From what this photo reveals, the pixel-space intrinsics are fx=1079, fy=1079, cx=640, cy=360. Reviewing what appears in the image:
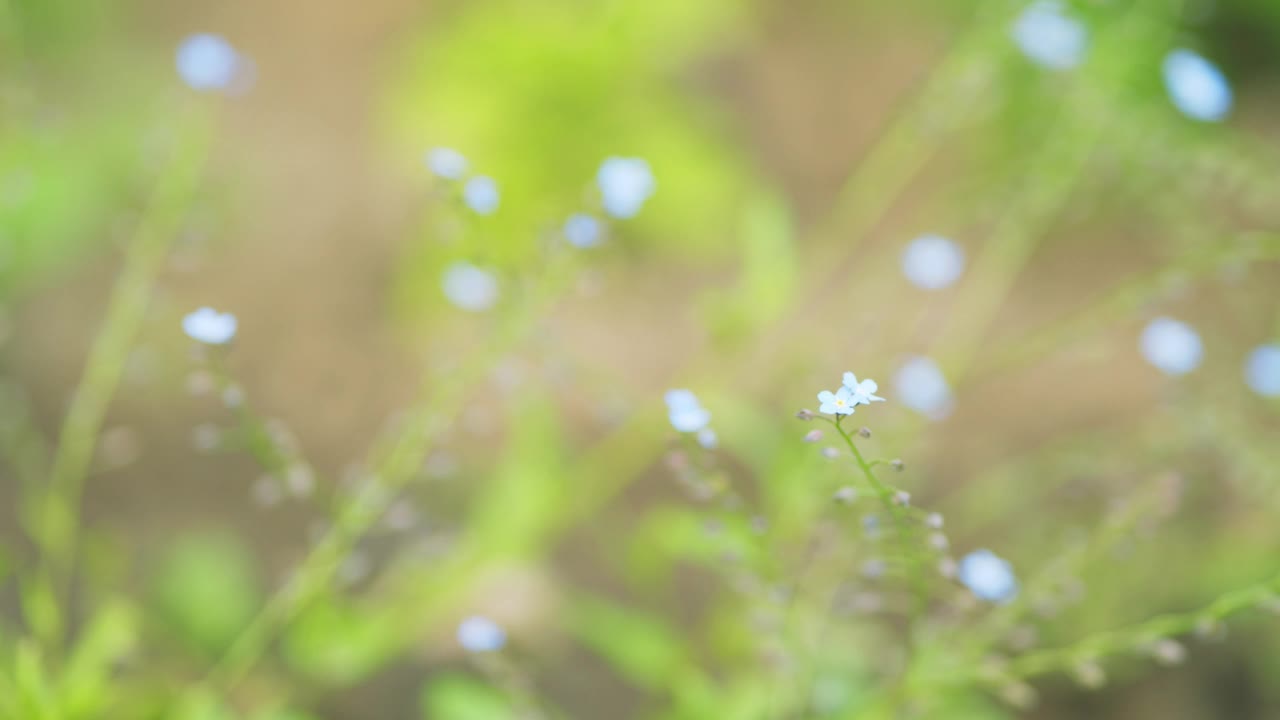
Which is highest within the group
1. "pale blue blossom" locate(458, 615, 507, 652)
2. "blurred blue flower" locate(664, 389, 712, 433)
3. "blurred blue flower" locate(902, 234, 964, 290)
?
"blurred blue flower" locate(902, 234, 964, 290)

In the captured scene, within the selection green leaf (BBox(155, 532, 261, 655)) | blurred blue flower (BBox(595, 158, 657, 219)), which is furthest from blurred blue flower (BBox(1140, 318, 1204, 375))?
green leaf (BBox(155, 532, 261, 655))

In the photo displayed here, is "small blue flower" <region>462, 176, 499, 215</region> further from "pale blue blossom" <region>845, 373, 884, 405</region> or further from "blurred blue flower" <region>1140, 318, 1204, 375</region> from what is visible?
"blurred blue flower" <region>1140, 318, 1204, 375</region>

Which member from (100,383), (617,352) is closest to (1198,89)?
(617,352)

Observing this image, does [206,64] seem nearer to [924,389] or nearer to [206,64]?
[206,64]

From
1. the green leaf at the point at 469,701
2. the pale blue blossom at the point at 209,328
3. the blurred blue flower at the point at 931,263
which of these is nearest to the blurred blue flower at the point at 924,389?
the blurred blue flower at the point at 931,263

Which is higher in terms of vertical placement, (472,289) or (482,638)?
(472,289)

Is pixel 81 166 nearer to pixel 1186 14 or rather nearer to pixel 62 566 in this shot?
pixel 62 566
